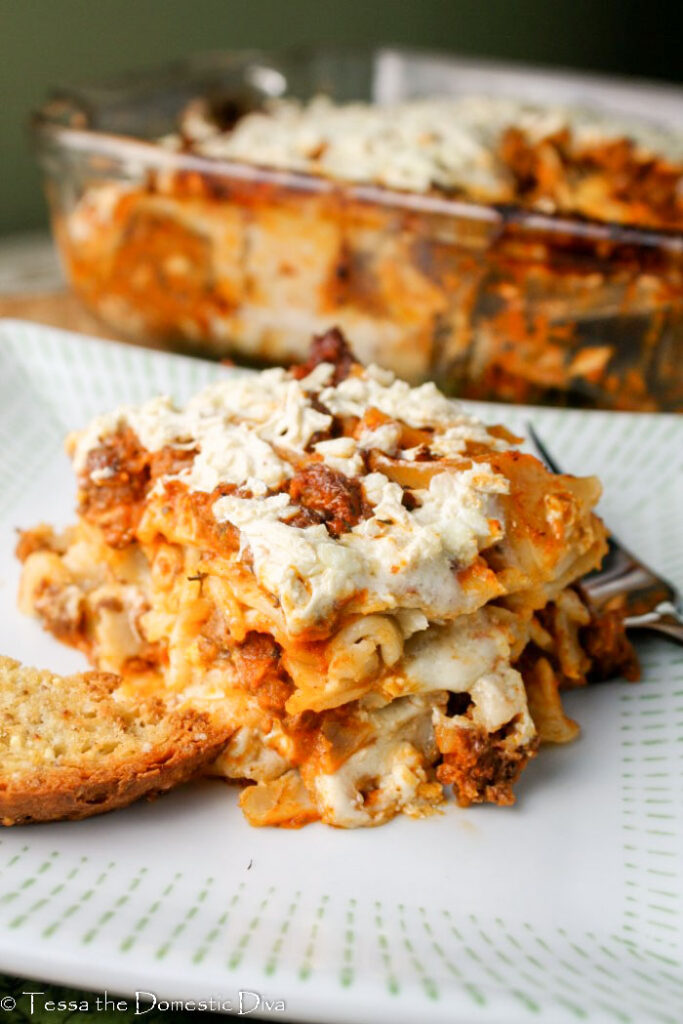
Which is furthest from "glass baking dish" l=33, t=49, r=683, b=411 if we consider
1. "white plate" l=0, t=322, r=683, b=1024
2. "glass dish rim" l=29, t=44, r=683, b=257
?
"white plate" l=0, t=322, r=683, b=1024

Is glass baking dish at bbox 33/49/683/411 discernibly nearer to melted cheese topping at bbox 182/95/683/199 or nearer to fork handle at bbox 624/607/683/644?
melted cheese topping at bbox 182/95/683/199

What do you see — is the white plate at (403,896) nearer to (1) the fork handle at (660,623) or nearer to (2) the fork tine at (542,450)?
(1) the fork handle at (660,623)

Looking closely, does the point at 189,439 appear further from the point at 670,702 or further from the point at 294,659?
the point at 670,702

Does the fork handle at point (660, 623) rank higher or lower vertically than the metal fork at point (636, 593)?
lower

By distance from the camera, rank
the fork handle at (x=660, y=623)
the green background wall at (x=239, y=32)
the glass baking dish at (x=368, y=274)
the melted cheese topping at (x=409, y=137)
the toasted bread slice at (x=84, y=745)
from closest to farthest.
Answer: the toasted bread slice at (x=84, y=745), the fork handle at (x=660, y=623), the glass baking dish at (x=368, y=274), the melted cheese topping at (x=409, y=137), the green background wall at (x=239, y=32)

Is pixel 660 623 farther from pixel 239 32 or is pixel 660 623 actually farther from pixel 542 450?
pixel 239 32

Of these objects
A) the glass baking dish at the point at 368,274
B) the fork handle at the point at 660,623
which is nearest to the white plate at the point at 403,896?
the fork handle at the point at 660,623
